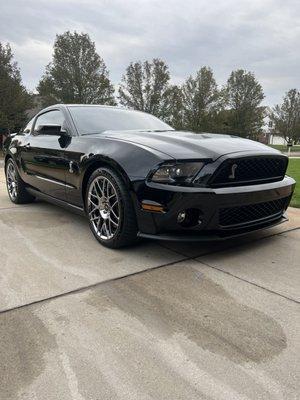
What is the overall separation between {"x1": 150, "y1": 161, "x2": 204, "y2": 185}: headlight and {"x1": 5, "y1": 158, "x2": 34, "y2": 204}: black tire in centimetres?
323

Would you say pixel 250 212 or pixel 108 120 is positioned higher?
pixel 108 120

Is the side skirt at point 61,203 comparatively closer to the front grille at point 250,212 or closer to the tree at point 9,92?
the front grille at point 250,212

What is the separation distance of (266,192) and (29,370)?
2.34 metres

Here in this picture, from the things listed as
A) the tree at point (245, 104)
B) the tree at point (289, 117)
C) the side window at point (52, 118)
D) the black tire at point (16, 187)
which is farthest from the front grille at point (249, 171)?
the tree at point (289, 117)

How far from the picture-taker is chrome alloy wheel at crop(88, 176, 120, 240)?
3531 millimetres

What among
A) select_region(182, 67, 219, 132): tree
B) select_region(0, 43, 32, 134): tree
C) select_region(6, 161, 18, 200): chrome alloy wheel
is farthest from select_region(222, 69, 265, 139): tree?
select_region(6, 161, 18, 200): chrome alloy wheel

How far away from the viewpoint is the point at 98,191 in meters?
3.71

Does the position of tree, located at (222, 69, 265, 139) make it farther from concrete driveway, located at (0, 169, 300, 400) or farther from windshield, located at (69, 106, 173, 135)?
concrete driveway, located at (0, 169, 300, 400)

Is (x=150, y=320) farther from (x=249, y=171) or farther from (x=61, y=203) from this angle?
(x=61, y=203)

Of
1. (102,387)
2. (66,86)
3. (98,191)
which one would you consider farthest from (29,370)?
(66,86)

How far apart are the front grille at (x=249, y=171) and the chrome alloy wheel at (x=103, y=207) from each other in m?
0.92

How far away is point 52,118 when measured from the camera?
4945 mm

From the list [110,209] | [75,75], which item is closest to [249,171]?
[110,209]

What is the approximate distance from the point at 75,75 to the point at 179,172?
2857 centimetres
